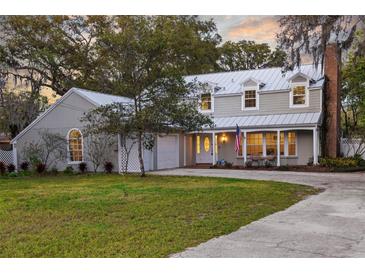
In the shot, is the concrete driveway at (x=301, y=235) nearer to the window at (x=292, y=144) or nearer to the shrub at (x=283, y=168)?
the shrub at (x=283, y=168)

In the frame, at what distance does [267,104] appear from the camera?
18172 millimetres

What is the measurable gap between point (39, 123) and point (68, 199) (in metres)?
10.0

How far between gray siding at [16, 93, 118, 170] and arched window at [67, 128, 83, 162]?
0.22 meters

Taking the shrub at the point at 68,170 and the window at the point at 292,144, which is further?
the window at the point at 292,144

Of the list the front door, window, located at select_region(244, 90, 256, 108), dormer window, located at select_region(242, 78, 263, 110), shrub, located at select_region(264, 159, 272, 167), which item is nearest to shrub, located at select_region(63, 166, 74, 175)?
the front door

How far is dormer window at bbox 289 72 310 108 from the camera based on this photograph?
17.2 metres

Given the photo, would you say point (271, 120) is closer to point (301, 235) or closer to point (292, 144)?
point (292, 144)

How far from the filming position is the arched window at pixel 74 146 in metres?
16.9

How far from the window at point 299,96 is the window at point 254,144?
2.15m

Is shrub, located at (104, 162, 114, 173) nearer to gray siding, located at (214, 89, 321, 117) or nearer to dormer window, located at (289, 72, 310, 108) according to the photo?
gray siding, located at (214, 89, 321, 117)

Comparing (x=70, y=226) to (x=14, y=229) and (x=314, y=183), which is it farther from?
(x=314, y=183)

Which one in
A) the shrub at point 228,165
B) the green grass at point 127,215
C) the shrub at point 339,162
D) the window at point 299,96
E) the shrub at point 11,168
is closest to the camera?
the green grass at point 127,215

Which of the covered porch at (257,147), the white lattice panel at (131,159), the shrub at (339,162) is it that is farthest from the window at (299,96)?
the white lattice panel at (131,159)

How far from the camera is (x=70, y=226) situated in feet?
19.2
